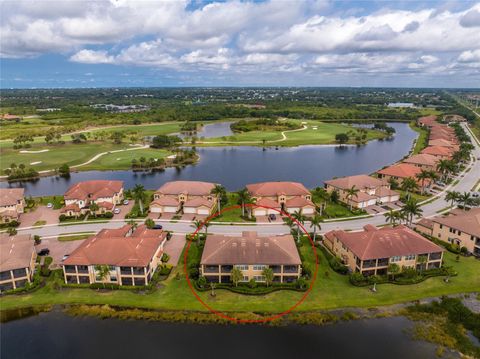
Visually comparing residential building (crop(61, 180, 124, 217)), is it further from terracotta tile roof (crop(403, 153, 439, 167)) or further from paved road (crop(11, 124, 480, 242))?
terracotta tile roof (crop(403, 153, 439, 167))

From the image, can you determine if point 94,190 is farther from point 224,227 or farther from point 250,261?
point 250,261

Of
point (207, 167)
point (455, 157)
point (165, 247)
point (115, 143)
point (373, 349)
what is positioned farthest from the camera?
point (115, 143)

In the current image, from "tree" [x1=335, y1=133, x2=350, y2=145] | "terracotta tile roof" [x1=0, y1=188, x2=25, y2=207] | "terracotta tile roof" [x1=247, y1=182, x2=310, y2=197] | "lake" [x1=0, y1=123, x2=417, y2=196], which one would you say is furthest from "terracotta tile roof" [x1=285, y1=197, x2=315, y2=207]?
"tree" [x1=335, y1=133, x2=350, y2=145]

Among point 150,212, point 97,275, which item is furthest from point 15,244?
point 150,212

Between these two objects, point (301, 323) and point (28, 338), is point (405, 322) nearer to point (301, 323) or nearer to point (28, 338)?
point (301, 323)

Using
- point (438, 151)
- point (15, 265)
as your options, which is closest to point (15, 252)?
point (15, 265)

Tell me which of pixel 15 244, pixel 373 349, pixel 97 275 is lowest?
pixel 373 349

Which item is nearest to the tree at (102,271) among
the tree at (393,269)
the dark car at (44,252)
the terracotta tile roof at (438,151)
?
the dark car at (44,252)
